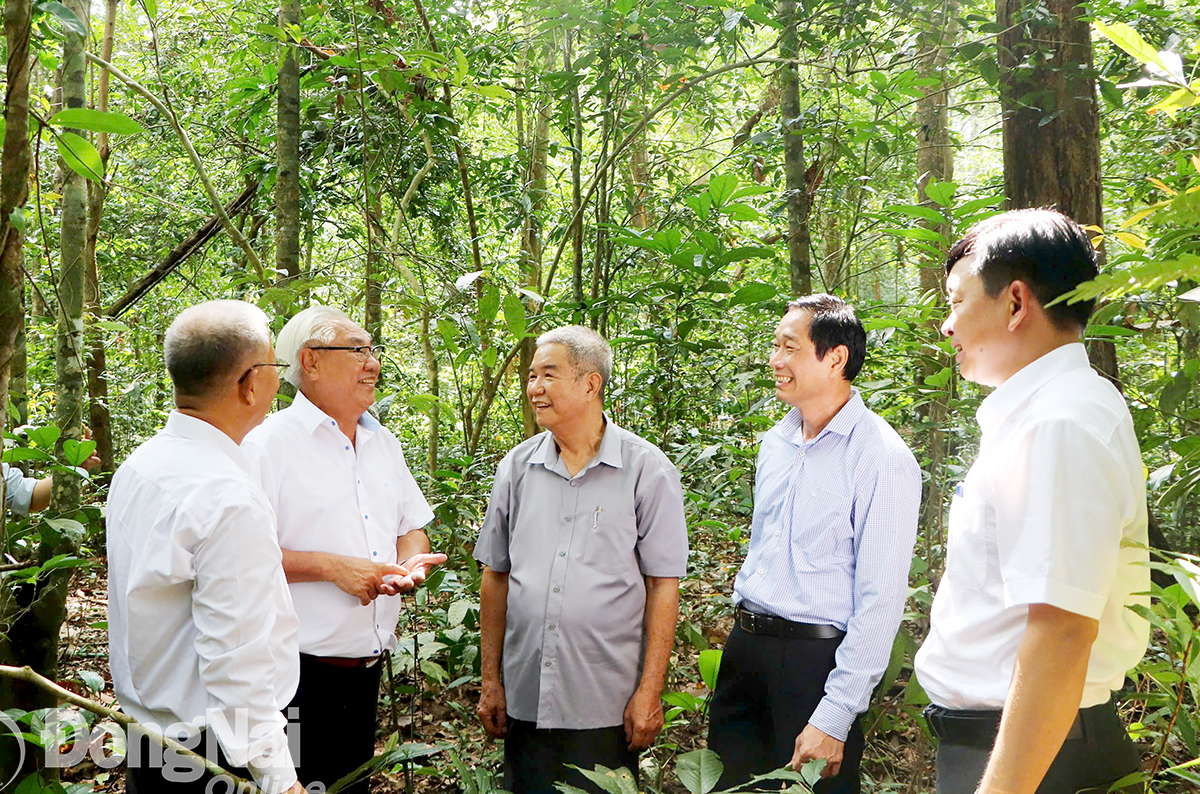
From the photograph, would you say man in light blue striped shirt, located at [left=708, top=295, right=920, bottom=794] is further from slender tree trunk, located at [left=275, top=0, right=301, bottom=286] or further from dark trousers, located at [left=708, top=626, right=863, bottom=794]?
slender tree trunk, located at [left=275, top=0, right=301, bottom=286]

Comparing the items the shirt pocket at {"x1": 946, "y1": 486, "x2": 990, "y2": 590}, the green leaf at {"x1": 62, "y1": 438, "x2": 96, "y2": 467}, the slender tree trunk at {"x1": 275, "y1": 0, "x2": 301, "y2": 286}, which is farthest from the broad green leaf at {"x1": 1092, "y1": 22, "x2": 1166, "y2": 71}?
the slender tree trunk at {"x1": 275, "y1": 0, "x2": 301, "y2": 286}

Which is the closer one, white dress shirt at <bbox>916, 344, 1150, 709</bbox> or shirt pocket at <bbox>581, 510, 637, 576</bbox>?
white dress shirt at <bbox>916, 344, 1150, 709</bbox>

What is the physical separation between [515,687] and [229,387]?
1.20m

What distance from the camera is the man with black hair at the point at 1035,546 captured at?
1171 millimetres

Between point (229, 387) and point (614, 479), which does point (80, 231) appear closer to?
point (229, 387)

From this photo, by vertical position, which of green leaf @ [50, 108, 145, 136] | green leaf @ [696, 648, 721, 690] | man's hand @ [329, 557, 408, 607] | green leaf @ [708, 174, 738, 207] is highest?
green leaf @ [708, 174, 738, 207]

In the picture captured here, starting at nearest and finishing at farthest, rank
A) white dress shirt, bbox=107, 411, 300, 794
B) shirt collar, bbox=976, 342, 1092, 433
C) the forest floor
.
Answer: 1. shirt collar, bbox=976, 342, 1092, 433
2. white dress shirt, bbox=107, 411, 300, 794
3. the forest floor

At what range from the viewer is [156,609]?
1.62 m

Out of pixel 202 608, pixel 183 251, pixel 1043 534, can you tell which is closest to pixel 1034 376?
pixel 1043 534

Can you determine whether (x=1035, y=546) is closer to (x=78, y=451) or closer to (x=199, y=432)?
(x=199, y=432)

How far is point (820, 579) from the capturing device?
88.9 inches

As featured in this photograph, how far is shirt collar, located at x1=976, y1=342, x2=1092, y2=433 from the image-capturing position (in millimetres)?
1337

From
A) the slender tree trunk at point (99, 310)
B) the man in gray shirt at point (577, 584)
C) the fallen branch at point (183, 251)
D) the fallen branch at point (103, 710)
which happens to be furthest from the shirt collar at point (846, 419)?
the fallen branch at point (183, 251)

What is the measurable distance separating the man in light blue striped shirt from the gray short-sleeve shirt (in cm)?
28
